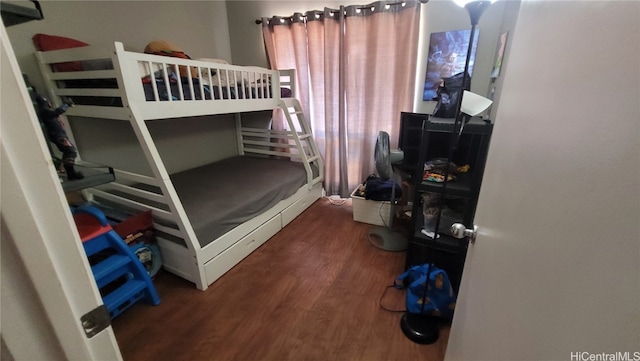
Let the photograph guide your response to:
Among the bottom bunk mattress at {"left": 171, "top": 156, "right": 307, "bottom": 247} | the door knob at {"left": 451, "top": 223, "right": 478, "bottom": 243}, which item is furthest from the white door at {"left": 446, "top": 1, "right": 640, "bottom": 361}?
the bottom bunk mattress at {"left": 171, "top": 156, "right": 307, "bottom": 247}

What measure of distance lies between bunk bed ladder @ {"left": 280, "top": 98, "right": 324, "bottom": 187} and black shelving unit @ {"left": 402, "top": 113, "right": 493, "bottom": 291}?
1.30m

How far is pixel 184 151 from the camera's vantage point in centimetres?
279

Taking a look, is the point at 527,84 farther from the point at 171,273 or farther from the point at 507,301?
the point at 171,273

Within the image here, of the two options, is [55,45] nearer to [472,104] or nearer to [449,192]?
[472,104]

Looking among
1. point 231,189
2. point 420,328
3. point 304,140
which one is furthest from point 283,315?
point 304,140

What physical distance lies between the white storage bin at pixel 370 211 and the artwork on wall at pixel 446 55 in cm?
125

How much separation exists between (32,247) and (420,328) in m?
1.57

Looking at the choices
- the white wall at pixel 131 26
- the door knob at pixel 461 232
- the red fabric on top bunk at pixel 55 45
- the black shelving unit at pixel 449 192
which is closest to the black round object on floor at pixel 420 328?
the black shelving unit at pixel 449 192

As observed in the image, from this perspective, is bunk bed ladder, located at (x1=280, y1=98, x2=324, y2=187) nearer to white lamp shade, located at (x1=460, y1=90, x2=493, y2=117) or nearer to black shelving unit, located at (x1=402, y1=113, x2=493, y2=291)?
black shelving unit, located at (x1=402, y1=113, x2=493, y2=291)

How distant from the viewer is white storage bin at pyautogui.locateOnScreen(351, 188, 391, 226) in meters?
2.50

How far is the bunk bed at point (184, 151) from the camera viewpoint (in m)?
1.53

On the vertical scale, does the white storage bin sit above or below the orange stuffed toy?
below

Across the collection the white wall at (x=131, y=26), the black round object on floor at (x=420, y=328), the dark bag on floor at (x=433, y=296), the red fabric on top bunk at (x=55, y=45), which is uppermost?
the white wall at (x=131, y=26)

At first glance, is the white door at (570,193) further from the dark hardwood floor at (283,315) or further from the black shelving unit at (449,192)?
the dark hardwood floor at (283,315)
